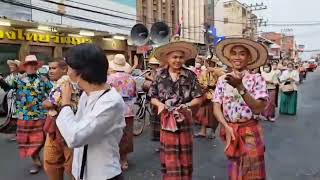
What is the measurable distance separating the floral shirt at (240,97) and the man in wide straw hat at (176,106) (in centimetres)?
63

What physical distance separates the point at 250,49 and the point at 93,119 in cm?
212

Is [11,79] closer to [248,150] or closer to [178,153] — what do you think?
[178,153]

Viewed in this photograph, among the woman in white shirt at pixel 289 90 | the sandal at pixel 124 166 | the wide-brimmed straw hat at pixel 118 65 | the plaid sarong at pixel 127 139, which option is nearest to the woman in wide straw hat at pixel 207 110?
the plaid sarong at pixel 127 139

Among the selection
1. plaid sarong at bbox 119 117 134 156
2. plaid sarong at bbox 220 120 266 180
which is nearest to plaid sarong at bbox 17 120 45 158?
plaid sarong at bbox 119 117 134 156

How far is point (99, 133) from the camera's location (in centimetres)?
270

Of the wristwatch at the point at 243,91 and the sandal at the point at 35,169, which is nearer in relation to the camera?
the wristwatch at the point at 243,91

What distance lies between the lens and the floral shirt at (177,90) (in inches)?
192

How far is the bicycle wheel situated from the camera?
9.73m

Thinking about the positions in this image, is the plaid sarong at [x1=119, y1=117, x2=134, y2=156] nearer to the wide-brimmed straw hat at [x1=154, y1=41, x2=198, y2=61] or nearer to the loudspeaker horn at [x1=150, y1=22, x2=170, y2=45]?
the wide-brimmed straw hat at [x1=154, y1=41, x2=198, y2=61]

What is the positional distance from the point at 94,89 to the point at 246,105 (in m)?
1.80

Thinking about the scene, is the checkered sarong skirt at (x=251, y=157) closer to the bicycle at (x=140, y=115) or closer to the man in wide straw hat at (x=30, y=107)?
the man in wide straw hat at (x=30, y=107)

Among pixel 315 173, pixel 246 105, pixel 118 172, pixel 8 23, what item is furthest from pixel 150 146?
pixel 8 23

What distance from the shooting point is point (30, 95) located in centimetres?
642

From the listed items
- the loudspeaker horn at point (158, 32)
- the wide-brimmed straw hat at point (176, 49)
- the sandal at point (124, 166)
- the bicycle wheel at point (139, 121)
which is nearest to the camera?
the wide-brimmed straw hat at point (176, 49)
